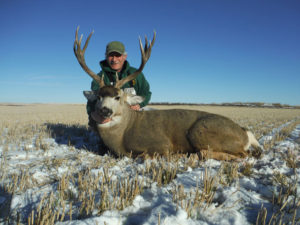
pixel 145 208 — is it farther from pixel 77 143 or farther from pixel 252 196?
pixel 77 143

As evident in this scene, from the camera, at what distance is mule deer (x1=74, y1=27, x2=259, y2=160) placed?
3.50m

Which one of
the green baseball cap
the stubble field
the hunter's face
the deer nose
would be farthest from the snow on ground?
the green baseball cap

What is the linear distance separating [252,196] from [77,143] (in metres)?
4.10

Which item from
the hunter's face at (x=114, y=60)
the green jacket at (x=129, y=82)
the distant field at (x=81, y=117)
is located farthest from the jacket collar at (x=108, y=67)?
the distant field at (x=81, y=117)

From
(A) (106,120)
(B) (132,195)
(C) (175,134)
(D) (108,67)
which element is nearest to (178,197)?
(B) (132,195)

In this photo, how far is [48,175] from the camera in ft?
8.63

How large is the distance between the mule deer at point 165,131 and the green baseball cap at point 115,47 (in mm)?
1240

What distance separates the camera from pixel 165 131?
12.6 feet

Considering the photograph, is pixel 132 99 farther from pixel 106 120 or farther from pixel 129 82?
pixel 129 82

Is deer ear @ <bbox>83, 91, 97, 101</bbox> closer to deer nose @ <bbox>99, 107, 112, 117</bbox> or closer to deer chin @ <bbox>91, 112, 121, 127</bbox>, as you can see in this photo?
deer chin @ <bbox>91, 112, 121, 127</bbox>

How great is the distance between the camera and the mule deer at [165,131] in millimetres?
3504

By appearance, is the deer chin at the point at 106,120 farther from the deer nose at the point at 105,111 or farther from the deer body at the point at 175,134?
the deer nose at the point at 105,111

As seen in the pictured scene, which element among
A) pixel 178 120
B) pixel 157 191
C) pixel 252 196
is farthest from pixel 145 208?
pixel 178 120

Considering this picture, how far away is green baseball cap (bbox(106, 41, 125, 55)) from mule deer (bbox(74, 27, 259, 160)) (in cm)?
124
